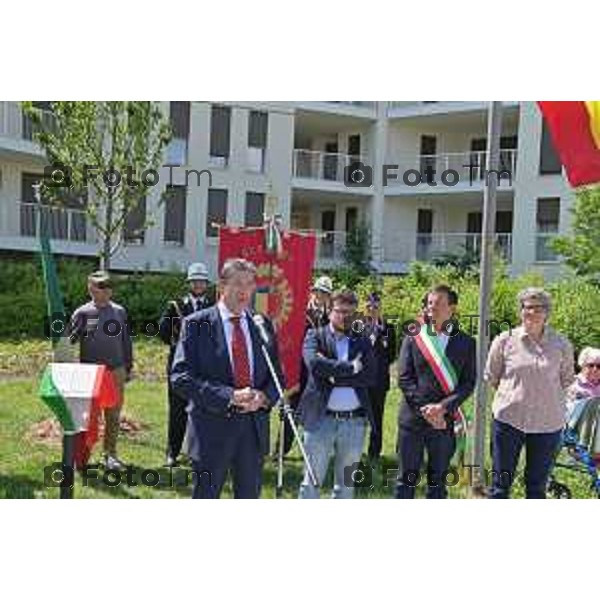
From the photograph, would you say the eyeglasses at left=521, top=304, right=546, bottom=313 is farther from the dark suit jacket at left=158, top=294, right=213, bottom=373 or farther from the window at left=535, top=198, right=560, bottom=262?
the dark suit jacket at left=158, top=294, right=213, bottom=373

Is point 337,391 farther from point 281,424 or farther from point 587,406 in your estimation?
point 587,406

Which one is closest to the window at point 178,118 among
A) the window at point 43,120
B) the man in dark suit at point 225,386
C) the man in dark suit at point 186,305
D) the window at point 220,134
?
the window at point 220,134

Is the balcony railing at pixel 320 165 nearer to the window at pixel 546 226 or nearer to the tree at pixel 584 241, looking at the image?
the window at pixel 546 226

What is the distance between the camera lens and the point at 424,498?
558cm

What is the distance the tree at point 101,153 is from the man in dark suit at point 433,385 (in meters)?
1.93

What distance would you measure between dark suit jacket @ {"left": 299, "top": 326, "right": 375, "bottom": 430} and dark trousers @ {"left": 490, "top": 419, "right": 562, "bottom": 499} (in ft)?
2.54

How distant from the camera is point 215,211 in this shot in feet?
20.2

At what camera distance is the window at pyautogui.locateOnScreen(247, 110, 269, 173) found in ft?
19.6

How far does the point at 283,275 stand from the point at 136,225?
973mm

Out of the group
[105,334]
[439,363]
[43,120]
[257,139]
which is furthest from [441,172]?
[43,120]
